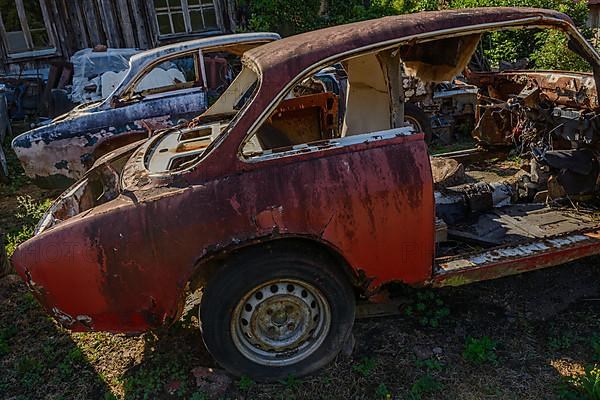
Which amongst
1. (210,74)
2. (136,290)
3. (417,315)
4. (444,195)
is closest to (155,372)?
(136,290)

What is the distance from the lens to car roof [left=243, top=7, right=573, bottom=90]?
2.94 m

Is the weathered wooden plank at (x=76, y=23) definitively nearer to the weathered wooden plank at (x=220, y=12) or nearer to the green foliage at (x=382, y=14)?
the weathered wooden plank at (x=220, y=12)

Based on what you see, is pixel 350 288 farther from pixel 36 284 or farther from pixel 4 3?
pixel 4 3

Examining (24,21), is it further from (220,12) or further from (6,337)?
(6,337)

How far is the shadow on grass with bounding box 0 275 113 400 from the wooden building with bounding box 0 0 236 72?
9395mm

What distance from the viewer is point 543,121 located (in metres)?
4.95

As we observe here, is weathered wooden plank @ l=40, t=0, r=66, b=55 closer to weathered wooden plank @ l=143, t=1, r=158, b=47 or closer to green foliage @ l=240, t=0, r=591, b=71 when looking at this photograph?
weathered wooden plank @ l=143, t=1, r=158, b=47

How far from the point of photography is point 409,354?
338 cm

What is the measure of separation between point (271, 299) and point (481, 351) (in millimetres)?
1377

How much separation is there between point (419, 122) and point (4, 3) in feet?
33.6

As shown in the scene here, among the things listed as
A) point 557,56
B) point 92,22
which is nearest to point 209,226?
point 557,56

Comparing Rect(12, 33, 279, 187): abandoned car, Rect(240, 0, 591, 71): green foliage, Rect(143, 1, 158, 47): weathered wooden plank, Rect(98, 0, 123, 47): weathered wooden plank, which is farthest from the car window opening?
Rect(98, 0, 123, 47): weathered wooden plank

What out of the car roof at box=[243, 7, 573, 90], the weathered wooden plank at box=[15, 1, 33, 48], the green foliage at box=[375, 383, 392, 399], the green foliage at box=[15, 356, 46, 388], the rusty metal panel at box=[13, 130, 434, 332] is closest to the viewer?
the rusty metal panel at box=[13, 130, 434, 332]

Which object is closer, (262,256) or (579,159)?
(262,256)
